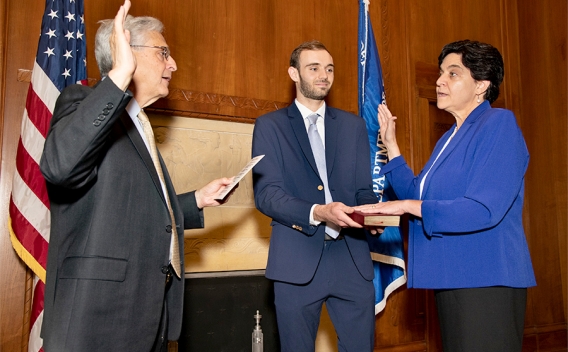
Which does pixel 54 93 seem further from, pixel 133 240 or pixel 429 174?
pixel 429 174

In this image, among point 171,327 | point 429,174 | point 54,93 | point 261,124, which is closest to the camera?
point 171,327

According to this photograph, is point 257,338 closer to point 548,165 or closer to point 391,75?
point 391,75

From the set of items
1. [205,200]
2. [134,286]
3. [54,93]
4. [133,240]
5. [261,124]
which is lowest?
[134,286]

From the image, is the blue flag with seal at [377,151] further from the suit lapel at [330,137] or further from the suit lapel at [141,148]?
the suit lapel at [141,148]

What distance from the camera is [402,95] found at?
4.53m

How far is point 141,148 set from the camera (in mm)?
1694

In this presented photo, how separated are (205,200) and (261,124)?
0.57 meters

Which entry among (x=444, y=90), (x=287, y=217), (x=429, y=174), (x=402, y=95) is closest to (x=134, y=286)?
(x=287, y=217)

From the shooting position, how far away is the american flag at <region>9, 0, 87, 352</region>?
2695 millimetres

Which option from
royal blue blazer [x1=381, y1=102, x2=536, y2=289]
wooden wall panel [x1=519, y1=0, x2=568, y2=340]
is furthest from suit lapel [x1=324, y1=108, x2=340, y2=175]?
wooden wall panel [x1=519, y1=0, x2=568, y2=340]

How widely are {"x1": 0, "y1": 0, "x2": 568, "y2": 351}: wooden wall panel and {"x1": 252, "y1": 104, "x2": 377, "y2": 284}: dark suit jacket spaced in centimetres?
133

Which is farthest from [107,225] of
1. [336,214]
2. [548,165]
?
[548,165]

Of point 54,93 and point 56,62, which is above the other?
point 56,62

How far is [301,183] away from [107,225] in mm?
1085
